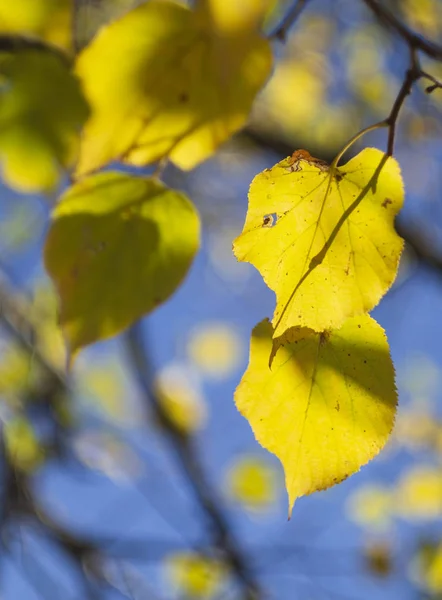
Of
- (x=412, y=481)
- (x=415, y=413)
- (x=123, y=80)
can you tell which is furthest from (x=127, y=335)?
(x=415, y=413)

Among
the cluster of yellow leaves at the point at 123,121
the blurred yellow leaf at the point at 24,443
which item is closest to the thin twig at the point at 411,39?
the cluster of yellow leaves at the point at 123,121

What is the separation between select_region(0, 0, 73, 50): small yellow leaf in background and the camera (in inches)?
23.6

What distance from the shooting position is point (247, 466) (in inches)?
142

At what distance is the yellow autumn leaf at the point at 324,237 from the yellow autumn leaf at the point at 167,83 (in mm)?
103

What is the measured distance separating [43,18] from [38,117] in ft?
0.33

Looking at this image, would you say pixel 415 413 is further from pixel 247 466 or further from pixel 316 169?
pixel 316 169

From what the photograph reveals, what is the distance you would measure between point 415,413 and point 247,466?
130 centimetres

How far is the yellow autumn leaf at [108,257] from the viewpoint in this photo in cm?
57

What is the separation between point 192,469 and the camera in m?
2.20

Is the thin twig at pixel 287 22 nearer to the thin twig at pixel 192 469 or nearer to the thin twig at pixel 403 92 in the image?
the thin twig at pixel 403 92

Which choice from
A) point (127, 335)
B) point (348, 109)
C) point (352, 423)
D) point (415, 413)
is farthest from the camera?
point (415, 413)

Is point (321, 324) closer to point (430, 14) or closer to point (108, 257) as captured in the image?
point (108, 257)

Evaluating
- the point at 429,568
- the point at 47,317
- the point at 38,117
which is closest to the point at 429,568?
the point at 429,568

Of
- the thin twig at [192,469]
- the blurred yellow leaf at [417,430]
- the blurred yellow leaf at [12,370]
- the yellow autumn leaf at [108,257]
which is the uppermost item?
the yellow autumn leaf at [108,257]
